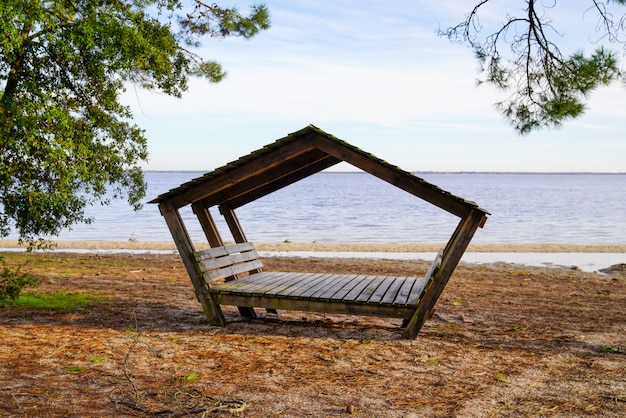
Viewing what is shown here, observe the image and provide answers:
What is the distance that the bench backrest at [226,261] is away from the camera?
26.0 ft

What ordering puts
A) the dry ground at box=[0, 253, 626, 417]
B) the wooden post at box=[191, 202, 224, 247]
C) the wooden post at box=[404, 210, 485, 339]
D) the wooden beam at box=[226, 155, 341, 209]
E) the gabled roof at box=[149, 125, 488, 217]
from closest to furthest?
the dry ground at box=[0, 253, 626, 417] < the wooden post at box=[404, 210, 485, 339] < the gabled roof at box=[149, 125, 488, 217] < the wooden post at box=[191, 202, 224, 247] < the wooden beam at box=[226, 155, 341, 209]

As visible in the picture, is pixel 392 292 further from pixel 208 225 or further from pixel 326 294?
pixel 208 225

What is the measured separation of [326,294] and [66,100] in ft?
16.6

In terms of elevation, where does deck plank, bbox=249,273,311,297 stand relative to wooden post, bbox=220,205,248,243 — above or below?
below

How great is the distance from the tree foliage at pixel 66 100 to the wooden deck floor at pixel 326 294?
2.74 metres

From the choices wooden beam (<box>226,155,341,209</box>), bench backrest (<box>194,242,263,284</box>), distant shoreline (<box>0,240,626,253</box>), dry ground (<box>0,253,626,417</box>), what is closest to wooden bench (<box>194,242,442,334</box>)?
bench backrest (<box>194,242,263,284</box>)

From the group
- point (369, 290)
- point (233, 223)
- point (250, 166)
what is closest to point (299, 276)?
point (233, 223)

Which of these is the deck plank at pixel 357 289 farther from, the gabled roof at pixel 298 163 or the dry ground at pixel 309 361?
the gabled roof at pixel 298 163

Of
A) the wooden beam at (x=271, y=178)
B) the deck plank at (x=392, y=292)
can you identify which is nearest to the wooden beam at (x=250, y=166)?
the wooden beam at (x=271, y=178)

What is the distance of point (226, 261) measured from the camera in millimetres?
8508

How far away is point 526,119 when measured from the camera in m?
9.86

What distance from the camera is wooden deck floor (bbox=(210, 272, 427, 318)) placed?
7234mm

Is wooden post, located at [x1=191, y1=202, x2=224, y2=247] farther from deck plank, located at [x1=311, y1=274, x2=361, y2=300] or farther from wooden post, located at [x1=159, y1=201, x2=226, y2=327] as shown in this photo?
deck plank, located at [x1=311, y1=274, x2=361, y2=300]

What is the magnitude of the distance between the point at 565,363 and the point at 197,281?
15.9 ft
